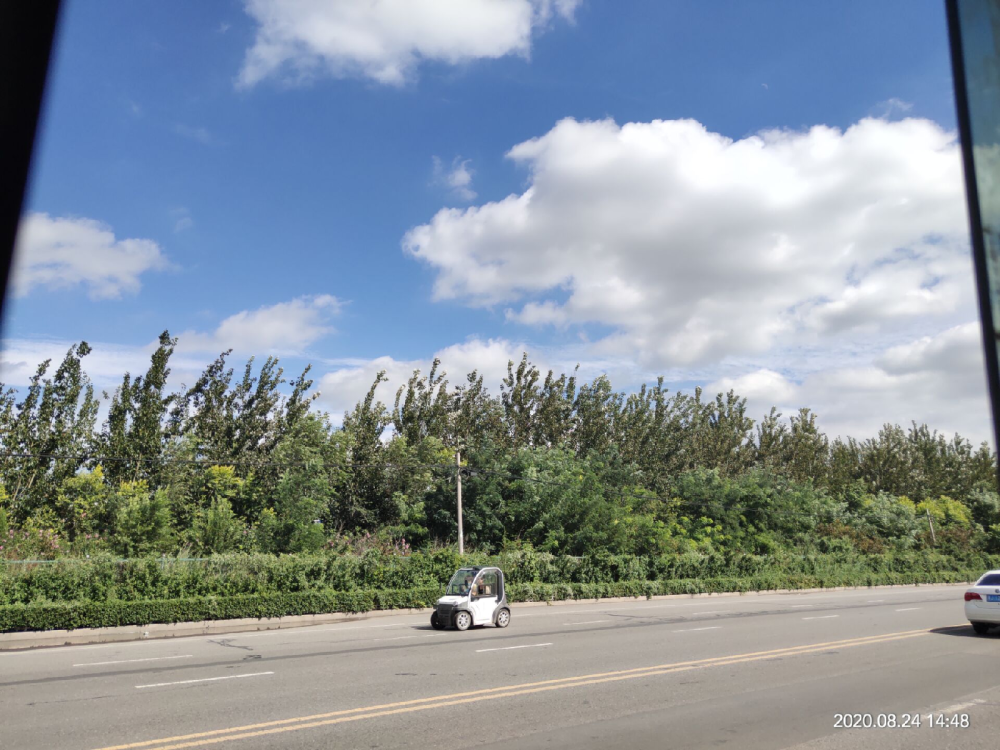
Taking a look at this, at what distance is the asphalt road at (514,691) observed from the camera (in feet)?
24.7

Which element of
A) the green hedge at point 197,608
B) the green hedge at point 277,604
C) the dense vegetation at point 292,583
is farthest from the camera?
the dense vegetation at point 292,583

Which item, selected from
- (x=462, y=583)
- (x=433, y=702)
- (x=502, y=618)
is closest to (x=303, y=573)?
(x=462, y=583)

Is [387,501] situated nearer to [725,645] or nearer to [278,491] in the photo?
[278,491]

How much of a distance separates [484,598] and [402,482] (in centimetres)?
2578

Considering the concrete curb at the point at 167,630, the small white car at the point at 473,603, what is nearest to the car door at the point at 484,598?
the small white car at the point at 473,603

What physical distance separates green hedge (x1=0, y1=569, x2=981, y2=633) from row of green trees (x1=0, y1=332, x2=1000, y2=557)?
4.21 metres

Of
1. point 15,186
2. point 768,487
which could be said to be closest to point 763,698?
point 15,186

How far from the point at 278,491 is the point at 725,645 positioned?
27686 mm

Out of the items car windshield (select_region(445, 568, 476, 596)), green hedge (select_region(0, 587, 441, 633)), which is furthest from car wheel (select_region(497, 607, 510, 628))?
green hedge (select_region(0, 587, 441, 633))

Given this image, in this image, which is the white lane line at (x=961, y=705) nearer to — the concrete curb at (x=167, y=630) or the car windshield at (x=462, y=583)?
the car windshield at (x=462, y=583)

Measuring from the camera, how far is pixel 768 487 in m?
52.8

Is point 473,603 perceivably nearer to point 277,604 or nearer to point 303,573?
point 277,604

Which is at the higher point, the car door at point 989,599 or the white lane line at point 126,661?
the car door at point 989,599

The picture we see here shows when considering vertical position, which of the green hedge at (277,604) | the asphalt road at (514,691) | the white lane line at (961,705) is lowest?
the white lane line at (961,705)
